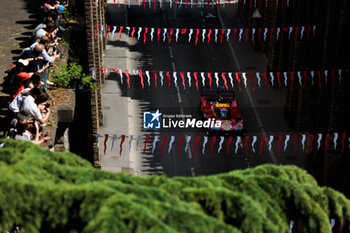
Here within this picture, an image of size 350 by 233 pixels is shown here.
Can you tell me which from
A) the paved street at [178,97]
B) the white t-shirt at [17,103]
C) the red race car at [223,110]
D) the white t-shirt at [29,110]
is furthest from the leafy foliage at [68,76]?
the red race car at [223,110]

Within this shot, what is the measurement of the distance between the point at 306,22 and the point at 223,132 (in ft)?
25.6

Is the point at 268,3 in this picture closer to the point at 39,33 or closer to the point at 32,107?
the point at 39,33

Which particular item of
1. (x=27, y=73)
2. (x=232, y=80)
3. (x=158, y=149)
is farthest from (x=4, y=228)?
(x=232, y=80)

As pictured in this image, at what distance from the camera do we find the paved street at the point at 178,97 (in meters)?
42.7

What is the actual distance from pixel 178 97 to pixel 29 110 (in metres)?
28.6

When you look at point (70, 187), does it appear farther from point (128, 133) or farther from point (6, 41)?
point (128, 133)

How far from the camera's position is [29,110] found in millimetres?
21812

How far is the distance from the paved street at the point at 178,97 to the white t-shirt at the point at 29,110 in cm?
1968

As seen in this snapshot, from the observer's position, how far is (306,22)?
43.5 m

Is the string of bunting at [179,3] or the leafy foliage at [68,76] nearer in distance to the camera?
the leafy foliage at [68,76]

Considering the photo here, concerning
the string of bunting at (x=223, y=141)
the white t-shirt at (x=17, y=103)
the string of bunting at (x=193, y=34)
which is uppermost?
the white t-shirt at (x=17, y=103)

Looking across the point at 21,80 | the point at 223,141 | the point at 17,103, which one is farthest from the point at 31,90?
the point at 223,141

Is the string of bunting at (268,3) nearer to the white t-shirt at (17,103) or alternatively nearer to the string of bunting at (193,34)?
the string of bunting at (193,34)

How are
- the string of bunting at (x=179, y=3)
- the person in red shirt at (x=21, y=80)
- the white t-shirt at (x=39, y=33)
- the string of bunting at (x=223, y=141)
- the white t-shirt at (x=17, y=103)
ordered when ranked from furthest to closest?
the string of bunting at (x=179, y=3) → the string of bunting at (x=223, y=141) → the white t-shirt at (x=39, y=33) → the person in red shirt at (x=21, y=80) → the white t-shirt at (x=17, y=103)
